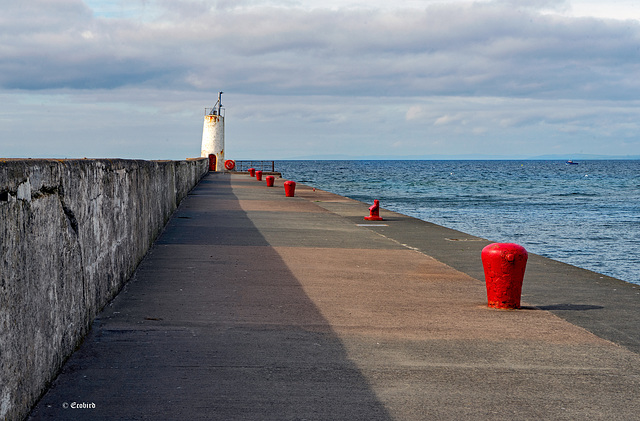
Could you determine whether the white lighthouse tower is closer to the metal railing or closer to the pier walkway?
the metal railing

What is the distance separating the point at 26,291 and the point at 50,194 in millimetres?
884

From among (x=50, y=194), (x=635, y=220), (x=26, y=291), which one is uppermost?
(x=50, y=194)

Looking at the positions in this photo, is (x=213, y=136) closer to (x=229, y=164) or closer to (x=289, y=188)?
(x=229, y=164)

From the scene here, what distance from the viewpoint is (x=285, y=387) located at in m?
4.79

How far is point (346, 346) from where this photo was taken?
5848 millimetres

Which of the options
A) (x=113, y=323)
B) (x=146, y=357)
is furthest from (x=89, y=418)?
(x=113, y=323)

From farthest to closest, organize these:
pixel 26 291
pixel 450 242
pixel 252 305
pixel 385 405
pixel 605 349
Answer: pixel 450 242
pixel 252 305
pixel 605 349
pixel 385 405
pixel 26 291

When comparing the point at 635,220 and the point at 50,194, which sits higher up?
the point at 50,194

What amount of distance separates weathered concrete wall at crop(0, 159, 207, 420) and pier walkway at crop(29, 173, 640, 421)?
0.26m

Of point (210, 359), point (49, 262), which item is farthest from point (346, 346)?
point (49, 262)

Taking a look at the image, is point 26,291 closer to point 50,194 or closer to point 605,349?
point 50,194

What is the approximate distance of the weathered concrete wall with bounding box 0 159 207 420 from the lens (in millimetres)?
3715

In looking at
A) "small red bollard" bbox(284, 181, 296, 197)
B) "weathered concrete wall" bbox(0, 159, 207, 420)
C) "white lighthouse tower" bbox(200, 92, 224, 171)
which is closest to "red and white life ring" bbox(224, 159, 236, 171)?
"white lighthouse tower" bbox(200, 92, 224, 171)

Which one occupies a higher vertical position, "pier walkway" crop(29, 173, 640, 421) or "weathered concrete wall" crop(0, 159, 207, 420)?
"weathered concrete wall" crop(0, 159, 207, 420)
